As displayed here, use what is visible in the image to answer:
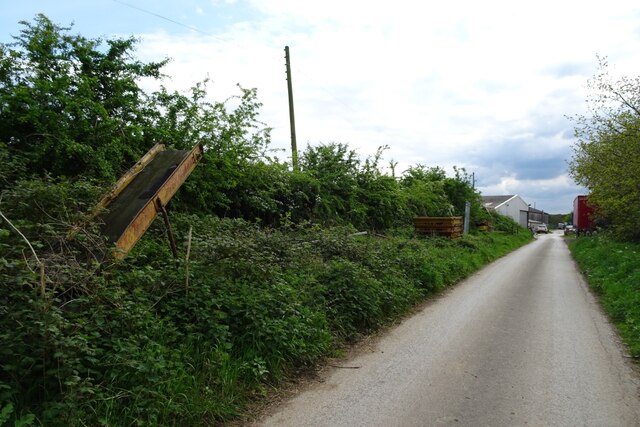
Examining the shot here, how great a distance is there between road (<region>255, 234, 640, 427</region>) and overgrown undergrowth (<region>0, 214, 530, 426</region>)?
551 mm

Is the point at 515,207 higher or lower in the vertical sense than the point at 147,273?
higher

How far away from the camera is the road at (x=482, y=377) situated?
4.13 m

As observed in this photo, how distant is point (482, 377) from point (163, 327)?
3.61 metres

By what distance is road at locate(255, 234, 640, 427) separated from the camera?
413 cm

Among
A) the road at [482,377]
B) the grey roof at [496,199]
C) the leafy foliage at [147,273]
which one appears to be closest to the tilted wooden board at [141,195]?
the leafy foliage at [147,273]

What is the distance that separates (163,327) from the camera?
4.41 metres

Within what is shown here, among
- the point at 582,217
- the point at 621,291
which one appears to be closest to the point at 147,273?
the point at 621,291

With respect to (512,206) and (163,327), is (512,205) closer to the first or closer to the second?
(512,206)

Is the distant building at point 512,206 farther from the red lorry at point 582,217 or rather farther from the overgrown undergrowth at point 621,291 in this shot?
the overgrown undergrowth at point 621,291

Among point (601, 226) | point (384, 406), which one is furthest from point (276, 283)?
point (601, 226)

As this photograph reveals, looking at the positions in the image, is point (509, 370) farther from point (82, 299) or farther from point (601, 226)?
point (601, 226)

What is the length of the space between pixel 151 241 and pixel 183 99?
4.10 m

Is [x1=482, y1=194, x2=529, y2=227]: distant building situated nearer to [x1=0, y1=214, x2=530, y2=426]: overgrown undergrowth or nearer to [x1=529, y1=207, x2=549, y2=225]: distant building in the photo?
[x1=529, y1=207, x2=549, y2=225]: distant building

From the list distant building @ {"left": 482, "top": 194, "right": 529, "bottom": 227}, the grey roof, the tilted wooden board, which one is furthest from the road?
the grey roof
